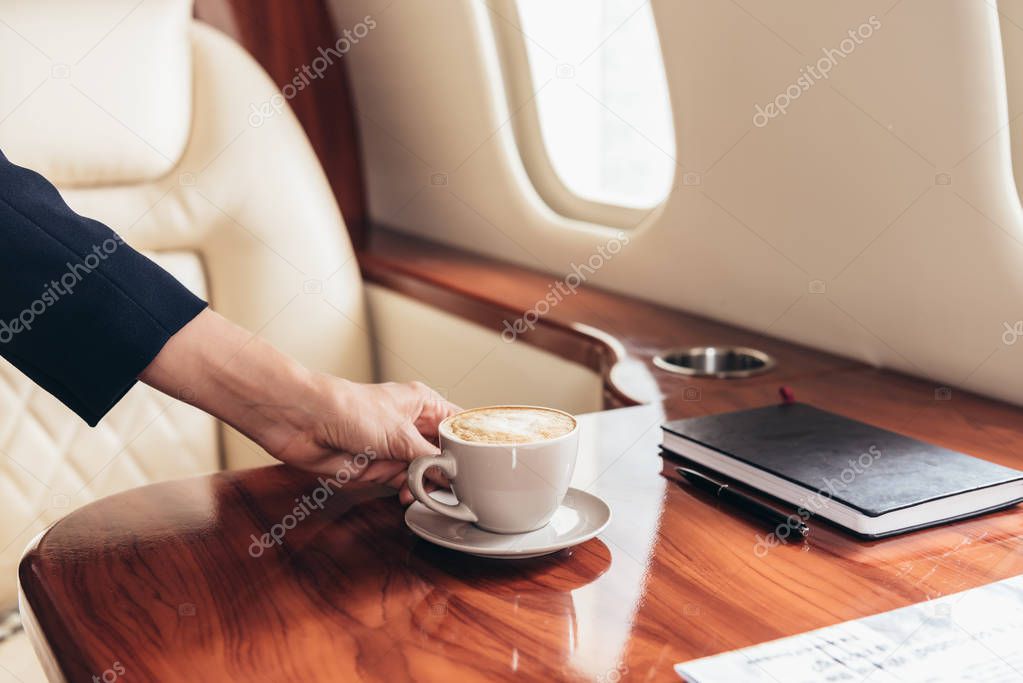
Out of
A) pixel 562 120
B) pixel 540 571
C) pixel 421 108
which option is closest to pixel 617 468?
pixel 540 571

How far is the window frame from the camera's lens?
215cm

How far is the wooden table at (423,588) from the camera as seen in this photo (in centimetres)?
67

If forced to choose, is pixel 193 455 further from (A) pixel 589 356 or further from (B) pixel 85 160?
(A) pixel 589 356

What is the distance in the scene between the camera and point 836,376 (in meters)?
1.39

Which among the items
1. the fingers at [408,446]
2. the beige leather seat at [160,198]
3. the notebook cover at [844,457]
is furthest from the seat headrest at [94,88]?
the notebook cover at [844,457]

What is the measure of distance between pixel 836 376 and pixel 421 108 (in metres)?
1.39

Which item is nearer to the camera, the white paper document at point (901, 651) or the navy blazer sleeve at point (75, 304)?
the white paper document at point (901, 651)

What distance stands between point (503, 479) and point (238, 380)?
278 millimetres

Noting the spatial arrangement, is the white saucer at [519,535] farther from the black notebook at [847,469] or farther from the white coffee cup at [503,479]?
the black notebook at [847,469]

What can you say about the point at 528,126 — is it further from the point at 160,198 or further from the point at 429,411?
the point at 429,411

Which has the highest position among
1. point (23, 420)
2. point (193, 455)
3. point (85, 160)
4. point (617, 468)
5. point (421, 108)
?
point (421, 108)

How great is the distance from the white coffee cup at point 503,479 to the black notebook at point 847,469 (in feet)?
0.71

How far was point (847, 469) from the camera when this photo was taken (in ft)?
3.06

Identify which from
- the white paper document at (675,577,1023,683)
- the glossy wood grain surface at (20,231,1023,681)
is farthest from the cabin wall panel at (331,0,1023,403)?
the white paper document at (675,577,1023,683)
